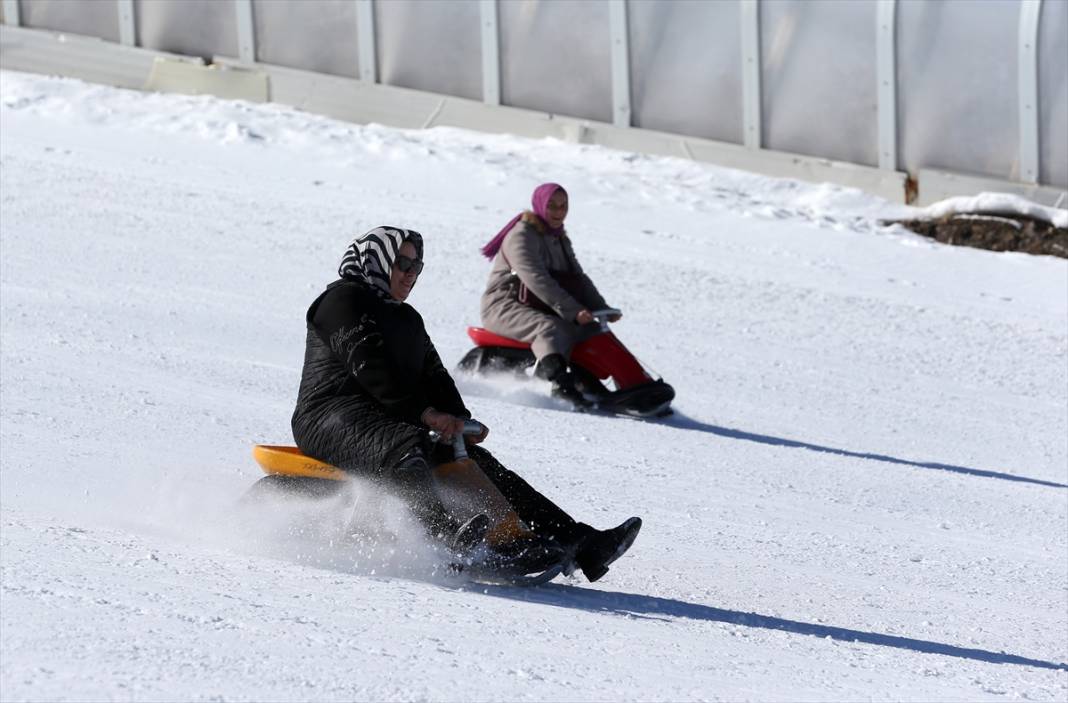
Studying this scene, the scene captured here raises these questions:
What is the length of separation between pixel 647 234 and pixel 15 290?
531 cm

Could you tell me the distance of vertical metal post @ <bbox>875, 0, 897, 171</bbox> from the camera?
14.8m

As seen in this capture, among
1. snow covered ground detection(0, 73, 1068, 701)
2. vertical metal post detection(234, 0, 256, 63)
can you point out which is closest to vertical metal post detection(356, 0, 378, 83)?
snow covered ground detection(0, 73, 1068, 701)

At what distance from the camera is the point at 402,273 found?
491cm

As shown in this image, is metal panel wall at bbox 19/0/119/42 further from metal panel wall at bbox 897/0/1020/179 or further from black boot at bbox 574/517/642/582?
black boot at bbox 574/517/642/582

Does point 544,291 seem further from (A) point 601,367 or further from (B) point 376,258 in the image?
(B) point 376,258

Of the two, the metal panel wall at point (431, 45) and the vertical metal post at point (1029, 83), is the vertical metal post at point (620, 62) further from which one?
the vertical metal post at point (1029, 83)

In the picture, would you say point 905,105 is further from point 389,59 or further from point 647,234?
point 389,59

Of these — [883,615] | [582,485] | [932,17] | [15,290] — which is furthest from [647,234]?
[883,615]

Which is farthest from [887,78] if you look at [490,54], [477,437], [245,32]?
[477,437]

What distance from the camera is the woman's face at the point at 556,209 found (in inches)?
336

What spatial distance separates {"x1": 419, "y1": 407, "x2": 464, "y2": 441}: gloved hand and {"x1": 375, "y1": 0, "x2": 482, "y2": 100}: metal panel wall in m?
11.5

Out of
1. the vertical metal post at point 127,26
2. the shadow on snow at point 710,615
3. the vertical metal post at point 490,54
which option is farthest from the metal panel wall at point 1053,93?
the shadow on snow at point 710,615

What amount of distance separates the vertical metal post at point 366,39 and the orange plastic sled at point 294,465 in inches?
451

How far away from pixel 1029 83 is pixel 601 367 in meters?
7.52
